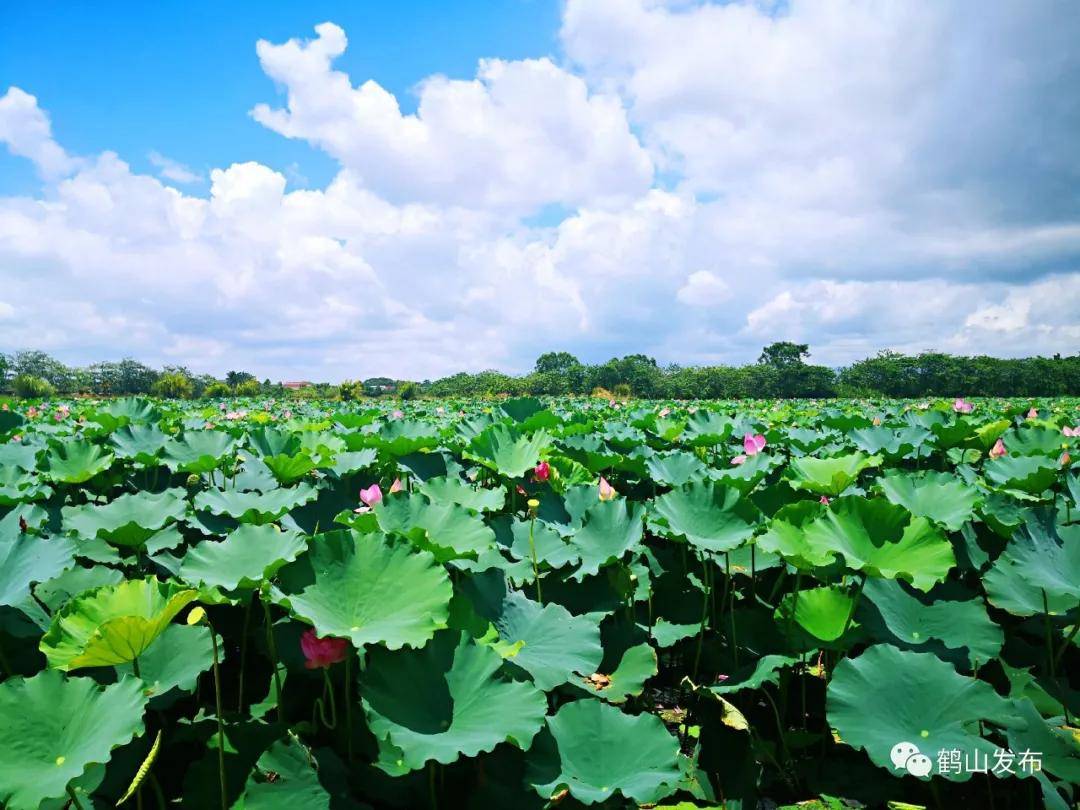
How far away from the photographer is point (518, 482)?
2.71m

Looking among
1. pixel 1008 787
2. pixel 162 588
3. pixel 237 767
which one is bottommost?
pixel 1008 787

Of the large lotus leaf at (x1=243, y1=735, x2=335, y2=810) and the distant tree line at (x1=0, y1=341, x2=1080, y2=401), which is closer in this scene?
the large lotus leaf at (x1=243, y1=735, x2=335, y2=810)

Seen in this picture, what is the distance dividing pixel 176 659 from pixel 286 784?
479 mm

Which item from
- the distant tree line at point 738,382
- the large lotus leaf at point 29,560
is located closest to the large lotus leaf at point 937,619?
the large lotus leaf at point 29,560

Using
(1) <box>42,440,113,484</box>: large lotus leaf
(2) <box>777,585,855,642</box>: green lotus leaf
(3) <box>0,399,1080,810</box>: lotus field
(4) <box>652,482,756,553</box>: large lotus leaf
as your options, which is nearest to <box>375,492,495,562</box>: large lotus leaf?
(3) <box>0,399,1080,810</box>: lotus field

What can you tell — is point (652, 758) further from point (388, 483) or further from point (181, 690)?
A: point (388, 483)

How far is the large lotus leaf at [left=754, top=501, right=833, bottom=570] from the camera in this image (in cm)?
169

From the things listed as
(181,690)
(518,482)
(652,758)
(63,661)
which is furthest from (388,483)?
(652,758)

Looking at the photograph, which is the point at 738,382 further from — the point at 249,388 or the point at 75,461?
the point at 75,461

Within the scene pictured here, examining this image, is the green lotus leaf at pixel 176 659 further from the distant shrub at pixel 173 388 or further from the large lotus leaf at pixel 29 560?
the distant shrub at pixel 173 388

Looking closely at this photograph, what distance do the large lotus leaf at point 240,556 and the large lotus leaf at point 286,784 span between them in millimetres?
355

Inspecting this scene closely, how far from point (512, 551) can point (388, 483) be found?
4.36 feet

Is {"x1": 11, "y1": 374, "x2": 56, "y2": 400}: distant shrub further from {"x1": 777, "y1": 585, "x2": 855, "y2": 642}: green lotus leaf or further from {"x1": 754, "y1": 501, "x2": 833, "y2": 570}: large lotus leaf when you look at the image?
{"x1": 777, "y1": 585, "x2": 855, "y2": 642}: green lotus leaf

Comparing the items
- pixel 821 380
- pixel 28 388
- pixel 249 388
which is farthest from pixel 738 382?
pixel 28 388
